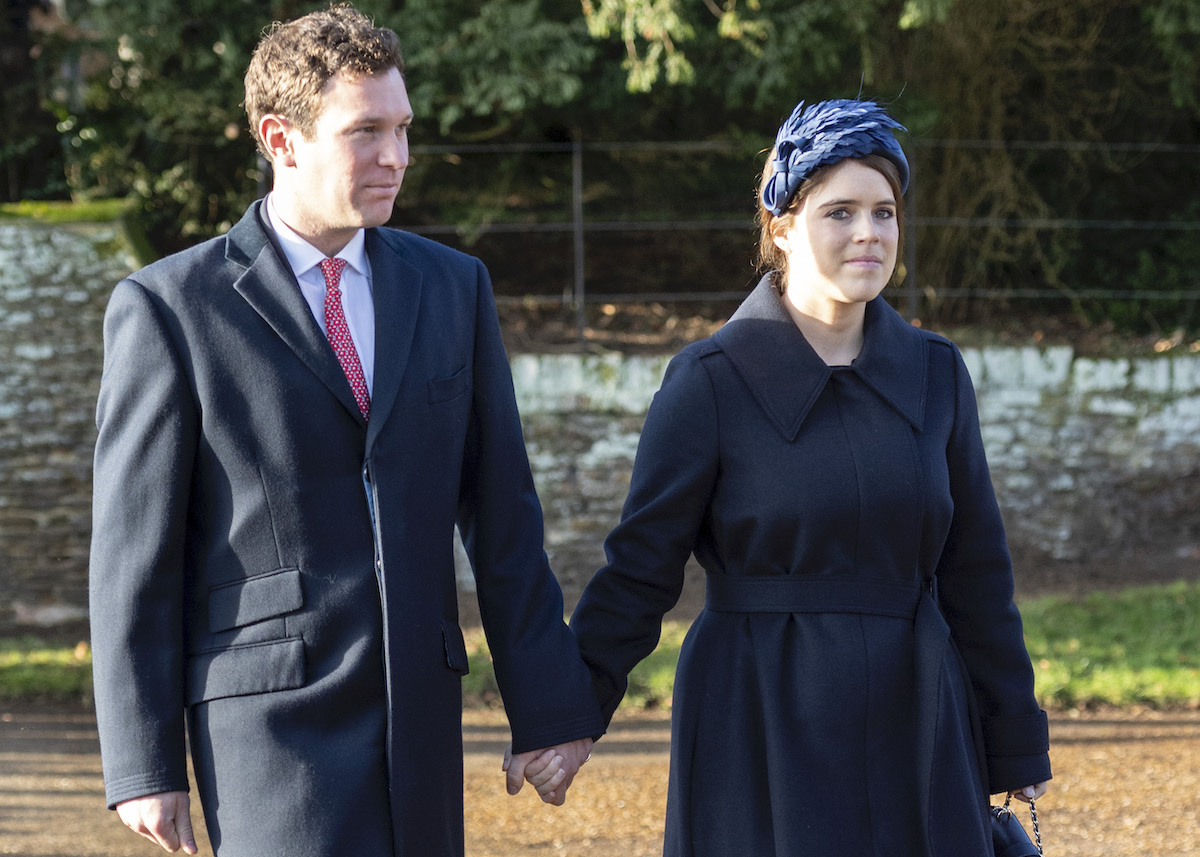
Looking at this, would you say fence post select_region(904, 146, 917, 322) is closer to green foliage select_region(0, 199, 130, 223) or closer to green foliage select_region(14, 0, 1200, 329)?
green foliage select_region(14, 0, 1200, 329)

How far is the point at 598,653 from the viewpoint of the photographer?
267cm

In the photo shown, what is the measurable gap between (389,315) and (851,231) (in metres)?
0.89

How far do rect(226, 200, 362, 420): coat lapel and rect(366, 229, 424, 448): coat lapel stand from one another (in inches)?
2.1

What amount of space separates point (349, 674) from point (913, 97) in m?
7.47

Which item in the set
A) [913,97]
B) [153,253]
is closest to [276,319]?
[153,253]

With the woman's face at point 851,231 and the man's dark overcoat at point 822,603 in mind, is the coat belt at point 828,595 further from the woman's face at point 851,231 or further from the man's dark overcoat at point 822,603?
the woman's face at point 851,231

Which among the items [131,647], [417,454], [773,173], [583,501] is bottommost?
[583,501]

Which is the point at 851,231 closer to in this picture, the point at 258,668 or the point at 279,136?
the point at 279,136

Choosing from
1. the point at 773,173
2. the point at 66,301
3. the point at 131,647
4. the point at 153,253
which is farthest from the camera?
the point at 153,253

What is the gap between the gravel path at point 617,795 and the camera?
4.44 meters

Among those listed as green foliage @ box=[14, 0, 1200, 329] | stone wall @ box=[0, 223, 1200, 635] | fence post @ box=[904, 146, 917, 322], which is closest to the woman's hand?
green foliage @ box=[14, 0, 1200, 329]

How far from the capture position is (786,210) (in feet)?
8.58

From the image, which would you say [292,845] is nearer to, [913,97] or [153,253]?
[153,253]

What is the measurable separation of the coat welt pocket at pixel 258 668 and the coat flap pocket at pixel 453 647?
0.91ft
